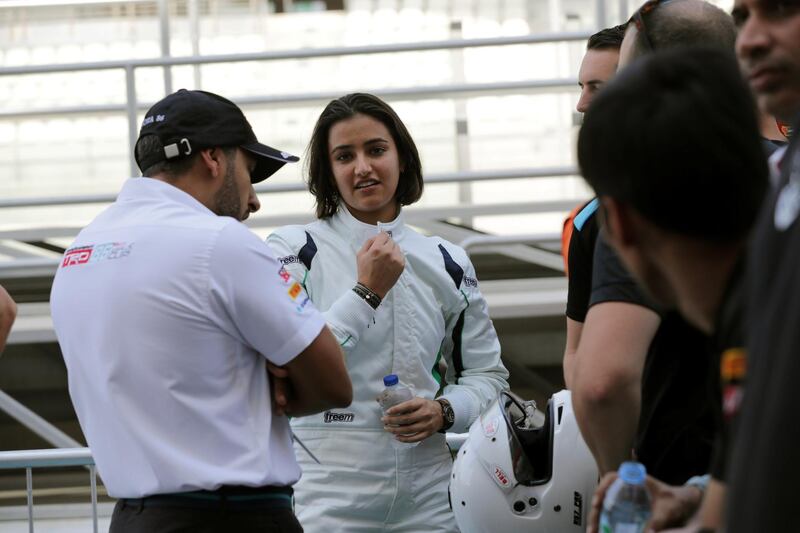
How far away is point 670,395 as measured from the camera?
1.93m

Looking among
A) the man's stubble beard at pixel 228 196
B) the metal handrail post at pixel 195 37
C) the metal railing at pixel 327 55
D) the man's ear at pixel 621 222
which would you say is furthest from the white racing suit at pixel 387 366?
the metal handrail post at pixel 195 37

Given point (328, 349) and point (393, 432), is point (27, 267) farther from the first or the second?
point (328, 349)

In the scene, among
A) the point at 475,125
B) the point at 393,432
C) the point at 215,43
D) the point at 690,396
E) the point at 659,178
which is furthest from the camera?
the point at 215,43

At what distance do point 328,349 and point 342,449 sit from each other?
2.03ft

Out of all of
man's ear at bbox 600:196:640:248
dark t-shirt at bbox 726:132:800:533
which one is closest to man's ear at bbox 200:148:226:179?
man's ear at bbox 600:196:640:248

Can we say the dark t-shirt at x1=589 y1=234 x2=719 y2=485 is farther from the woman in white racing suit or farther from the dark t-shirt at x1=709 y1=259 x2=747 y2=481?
the woman in white racing suit

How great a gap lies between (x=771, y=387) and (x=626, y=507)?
2.04ft

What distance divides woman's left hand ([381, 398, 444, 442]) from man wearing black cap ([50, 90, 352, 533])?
0.50m

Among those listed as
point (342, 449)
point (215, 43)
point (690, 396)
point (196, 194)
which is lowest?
point (342, 449)

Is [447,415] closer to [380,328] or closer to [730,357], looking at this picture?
[380,328]

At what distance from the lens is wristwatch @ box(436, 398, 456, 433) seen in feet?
9.43

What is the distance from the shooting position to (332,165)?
317 cm

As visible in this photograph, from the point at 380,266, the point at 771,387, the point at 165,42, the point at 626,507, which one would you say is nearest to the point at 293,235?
the point at 380,266

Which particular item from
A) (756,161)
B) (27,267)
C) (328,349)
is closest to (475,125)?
(27,267)
